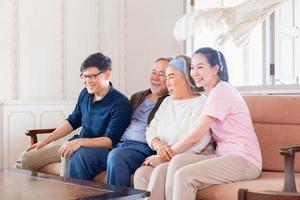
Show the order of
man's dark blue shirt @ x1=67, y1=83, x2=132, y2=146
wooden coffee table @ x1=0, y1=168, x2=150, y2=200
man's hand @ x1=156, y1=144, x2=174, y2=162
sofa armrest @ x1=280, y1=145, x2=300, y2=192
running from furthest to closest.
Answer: man's dark blue shirt @ x1=67, y1=83, x2=132, y2=146 < man's hand @ x1=156, y1=144, x2=174, y2=162 < sofa armrest @ x1=280, y1=145, x2=300, y2=192 < wooden coffee table @ x1=0, y1=168, x2=150, y2=200

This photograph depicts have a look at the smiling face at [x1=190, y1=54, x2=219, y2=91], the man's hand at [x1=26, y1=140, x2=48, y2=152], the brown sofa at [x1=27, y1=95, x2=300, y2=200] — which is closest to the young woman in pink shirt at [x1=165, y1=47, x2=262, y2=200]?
the smiling face at [x1=190, y1=54, x2=219, y2=91]

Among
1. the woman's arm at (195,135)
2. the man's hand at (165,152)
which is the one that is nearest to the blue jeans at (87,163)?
the man's hand at (165,152)

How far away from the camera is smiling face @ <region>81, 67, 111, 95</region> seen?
3.06 metres

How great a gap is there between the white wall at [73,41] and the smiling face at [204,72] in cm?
175

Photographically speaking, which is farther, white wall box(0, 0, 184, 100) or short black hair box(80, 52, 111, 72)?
white wall box(0, 0, 184, 100)

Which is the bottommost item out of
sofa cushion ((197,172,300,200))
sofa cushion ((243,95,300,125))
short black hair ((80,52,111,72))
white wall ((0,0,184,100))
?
sofa cushion ((197,172,300,200))

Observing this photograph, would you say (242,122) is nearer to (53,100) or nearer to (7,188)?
(7,188)

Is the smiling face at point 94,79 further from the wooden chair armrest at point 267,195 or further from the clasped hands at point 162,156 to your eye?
the wooden chair armrest at point 267,195

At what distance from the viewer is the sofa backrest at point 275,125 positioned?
110 inches

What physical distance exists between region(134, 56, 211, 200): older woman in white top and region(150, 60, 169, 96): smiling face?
0.47 feet

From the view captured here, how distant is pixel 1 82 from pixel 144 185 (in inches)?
77.8

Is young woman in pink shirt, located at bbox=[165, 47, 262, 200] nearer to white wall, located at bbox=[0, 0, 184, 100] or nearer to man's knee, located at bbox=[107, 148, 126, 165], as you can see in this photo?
man's knee, located at bbox=[107, 148, 126, 165]

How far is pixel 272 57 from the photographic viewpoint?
375cm

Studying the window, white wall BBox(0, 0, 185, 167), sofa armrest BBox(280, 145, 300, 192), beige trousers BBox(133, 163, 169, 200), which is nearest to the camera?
sofa armrest BBox(280, 145, 300, 192)
